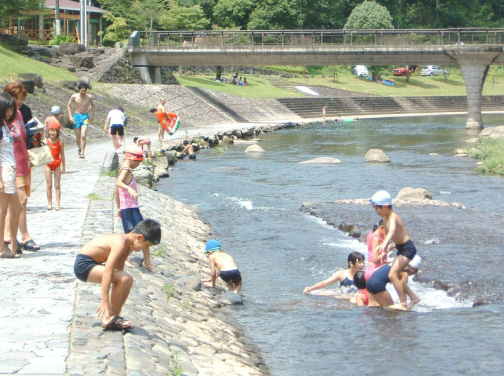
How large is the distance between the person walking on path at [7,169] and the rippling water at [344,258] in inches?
126

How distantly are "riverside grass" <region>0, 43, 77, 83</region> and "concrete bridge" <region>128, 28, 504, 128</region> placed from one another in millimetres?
8757

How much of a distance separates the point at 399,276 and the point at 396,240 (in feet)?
1.91

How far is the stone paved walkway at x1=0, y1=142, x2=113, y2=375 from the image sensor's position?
7.23 m

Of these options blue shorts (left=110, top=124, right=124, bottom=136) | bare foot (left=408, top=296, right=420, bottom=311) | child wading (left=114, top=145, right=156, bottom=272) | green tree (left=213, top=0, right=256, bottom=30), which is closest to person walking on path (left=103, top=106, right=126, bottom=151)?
blue shorts (left=110, top=124, right=124, bottom=136)

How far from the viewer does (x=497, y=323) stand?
11055mm

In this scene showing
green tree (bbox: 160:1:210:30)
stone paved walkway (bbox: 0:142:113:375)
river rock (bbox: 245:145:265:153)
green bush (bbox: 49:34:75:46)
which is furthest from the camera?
green tree (bbox: 160:1:210:30)

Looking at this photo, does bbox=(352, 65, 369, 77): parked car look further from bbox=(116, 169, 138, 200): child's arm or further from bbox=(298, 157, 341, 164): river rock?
bbox=(116, 169, 138, 200): child's arm

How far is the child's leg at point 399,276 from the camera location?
1136cm

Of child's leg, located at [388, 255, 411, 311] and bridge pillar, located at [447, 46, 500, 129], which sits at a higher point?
bridge pillar, located at [447, 46, 500, 129]

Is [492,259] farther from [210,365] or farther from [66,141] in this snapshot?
[66,141]

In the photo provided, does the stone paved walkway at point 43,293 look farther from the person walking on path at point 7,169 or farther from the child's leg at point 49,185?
the person walking on path at point 7,169

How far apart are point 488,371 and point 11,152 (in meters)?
6.27

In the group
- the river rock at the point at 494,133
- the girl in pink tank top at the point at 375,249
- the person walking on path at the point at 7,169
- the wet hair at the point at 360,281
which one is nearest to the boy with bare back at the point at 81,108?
the person walking on path at the point at 7,169

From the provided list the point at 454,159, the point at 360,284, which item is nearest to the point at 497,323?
the point at 360,284
